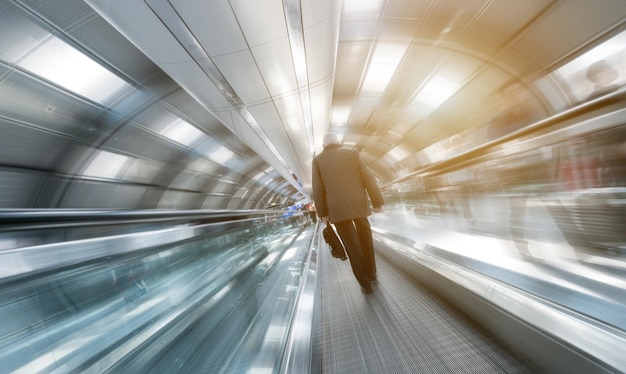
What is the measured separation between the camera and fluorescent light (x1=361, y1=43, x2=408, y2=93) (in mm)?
6348

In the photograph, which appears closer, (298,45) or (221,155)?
(298,45)

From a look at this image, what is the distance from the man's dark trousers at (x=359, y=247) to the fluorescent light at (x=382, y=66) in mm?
5327

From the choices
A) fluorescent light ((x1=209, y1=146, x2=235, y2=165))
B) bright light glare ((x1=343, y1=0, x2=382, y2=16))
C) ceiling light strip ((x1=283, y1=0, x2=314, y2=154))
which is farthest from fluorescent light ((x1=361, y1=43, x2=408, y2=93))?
fluorescent light ((x1=209, y1=146, x2=235, y2=165))

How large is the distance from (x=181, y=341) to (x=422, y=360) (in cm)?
124

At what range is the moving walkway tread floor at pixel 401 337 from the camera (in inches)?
52.1

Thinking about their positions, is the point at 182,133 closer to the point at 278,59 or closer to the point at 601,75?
the point at 278,59

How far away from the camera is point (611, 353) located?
0.88 m

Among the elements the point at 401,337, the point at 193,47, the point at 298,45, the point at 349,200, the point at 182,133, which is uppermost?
the point at 182,133

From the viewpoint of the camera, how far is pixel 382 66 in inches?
281

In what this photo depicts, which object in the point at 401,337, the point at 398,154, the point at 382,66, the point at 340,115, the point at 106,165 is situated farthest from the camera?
the point at 398,154

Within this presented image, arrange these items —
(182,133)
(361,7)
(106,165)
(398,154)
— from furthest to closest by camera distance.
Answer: (398,154), (182,133), (106,165), (361,7)

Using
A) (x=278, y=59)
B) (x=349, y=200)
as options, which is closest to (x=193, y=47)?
(x=278, y=59)

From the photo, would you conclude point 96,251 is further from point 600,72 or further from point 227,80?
point 600,72

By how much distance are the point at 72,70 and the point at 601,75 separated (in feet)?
38.3
